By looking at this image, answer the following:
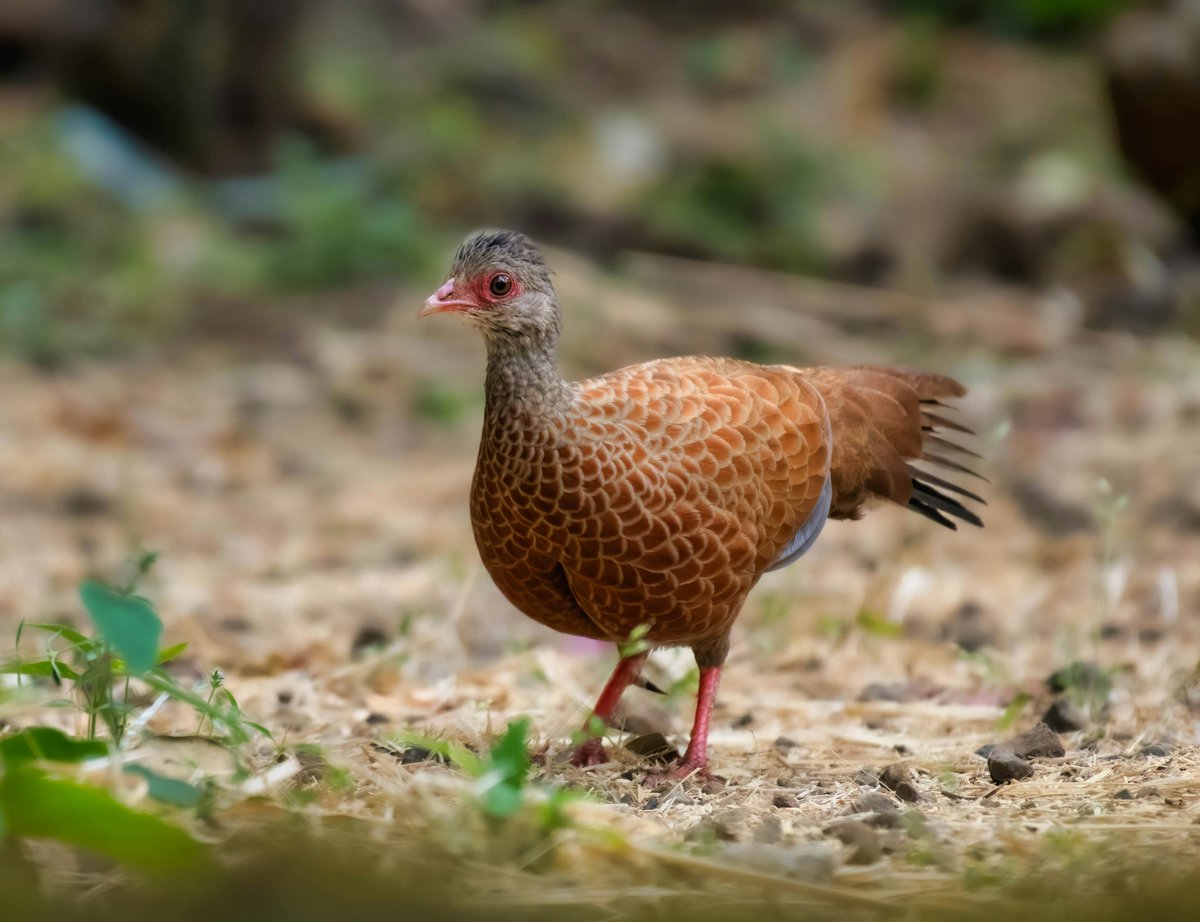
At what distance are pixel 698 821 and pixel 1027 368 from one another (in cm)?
600

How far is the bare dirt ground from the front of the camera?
288cm

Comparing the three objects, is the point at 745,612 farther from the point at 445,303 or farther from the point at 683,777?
the point at 445,303

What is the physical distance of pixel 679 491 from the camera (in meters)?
3.36

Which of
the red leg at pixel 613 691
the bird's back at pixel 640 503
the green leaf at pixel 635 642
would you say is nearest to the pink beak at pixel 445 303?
the bird's back at pixel 640 503

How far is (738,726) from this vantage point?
13.6 ft

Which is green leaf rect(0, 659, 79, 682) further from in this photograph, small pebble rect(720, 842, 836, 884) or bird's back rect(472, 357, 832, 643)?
small pebble rect(720, 842, 836, 884)

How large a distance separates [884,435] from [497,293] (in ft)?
4.05

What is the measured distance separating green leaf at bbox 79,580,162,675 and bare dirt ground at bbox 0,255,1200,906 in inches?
18.0

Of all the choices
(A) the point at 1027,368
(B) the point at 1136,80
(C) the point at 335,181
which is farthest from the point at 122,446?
(B) the point at 1136,80

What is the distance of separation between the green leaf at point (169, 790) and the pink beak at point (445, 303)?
137 centimetres

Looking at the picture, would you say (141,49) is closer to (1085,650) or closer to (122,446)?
(122,446)

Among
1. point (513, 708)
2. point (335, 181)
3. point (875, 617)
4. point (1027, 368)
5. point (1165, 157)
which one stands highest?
point (1165, 157)

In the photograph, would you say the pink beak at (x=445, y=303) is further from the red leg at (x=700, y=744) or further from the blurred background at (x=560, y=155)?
the blurred background at (x=560, y=155)

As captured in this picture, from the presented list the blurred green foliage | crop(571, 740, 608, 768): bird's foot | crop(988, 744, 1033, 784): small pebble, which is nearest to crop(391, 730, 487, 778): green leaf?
crop(571, 740, 608, 768): bird's foot
